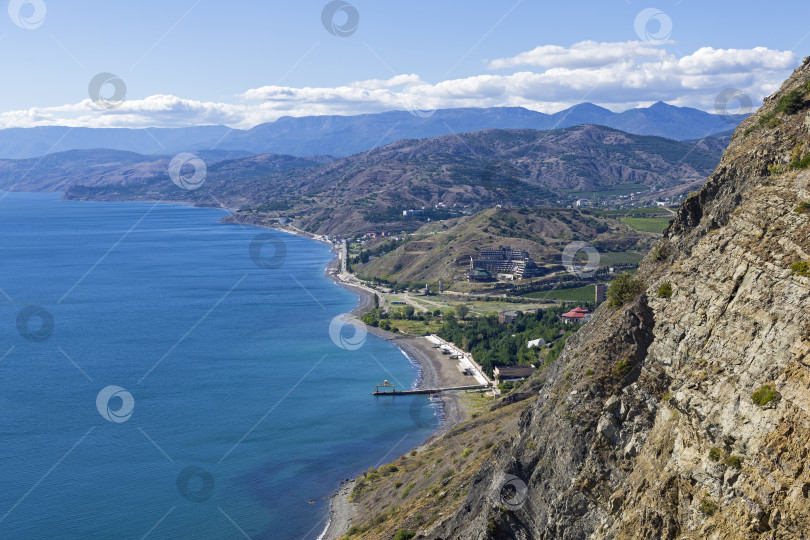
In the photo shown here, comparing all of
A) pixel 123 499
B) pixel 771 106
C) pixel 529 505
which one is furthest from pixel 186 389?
pixel 771 106

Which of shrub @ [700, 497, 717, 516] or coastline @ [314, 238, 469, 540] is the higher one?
shrub @ [700, 497, 717, 516]

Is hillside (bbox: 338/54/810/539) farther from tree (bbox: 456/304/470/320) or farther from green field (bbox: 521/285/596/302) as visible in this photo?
green field (bbox: 521/285/596/302)

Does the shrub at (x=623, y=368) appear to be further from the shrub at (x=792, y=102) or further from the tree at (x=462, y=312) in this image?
the tree at (x=462, y=312)

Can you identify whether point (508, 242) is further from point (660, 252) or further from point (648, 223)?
point (660, 252)

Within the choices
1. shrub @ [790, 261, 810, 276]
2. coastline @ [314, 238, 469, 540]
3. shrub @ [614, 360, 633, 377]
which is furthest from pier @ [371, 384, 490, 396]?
shrub @ [790, 261, 810, 276]

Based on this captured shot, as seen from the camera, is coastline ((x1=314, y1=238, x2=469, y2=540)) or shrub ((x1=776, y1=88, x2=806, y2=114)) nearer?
shrub ((x1=776, y1=88, x2=806, y2=114))

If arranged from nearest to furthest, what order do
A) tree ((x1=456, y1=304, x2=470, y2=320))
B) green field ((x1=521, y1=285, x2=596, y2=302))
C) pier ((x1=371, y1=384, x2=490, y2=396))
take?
pier ((x1=371, y1=384, x2=490, y2=396))
tree ((x1=456, y1=304, x2=470, y2=320))
green field ((x1=521, y1=285, x2=596, y2=302))
